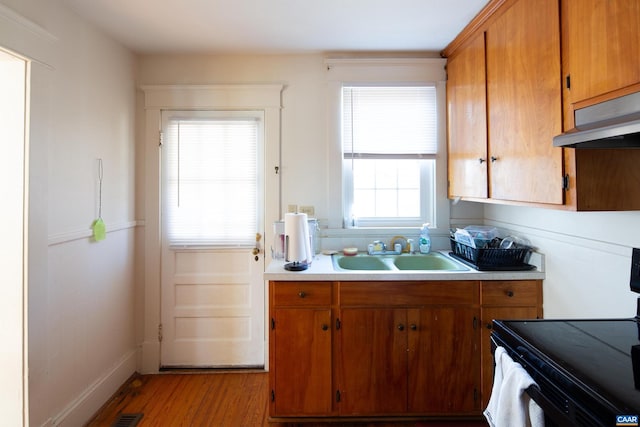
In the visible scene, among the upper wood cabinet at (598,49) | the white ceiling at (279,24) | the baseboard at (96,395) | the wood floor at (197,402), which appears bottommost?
the wood floor at (197,402)

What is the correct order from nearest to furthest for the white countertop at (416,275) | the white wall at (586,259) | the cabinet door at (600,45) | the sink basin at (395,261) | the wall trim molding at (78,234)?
1. the cabinet door at (600,45)
2. the white wall at (586,259)
3. the wall trim molding at (78,234)
4. the white countertop at (416,275)
5. the sink basin at (395,261)

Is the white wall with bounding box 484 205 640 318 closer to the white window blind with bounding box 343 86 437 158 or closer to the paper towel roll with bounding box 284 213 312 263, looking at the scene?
the white window blind with bounding box 343 86 437 158

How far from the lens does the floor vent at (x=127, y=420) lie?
1.85m

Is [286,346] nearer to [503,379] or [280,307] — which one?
[280,307]

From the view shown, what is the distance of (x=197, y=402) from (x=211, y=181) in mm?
1518

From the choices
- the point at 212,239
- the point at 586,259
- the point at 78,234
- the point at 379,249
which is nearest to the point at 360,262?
the point at 379,249

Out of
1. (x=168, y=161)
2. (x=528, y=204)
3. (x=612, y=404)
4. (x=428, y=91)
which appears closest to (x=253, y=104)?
(x=168, y=161)

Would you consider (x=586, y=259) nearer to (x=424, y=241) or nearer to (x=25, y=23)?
(x=424, y=241)

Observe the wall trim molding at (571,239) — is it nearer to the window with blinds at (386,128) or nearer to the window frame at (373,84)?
the window frame at (373,84)

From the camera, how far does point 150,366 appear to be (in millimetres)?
2387

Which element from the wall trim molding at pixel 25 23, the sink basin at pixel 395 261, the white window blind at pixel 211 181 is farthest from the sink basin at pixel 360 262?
the wall trim molding at pixel 25 23

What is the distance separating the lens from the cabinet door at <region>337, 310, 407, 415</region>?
5.91 ft

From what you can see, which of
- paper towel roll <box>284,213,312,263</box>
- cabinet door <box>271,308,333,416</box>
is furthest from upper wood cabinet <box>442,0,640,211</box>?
cabinet door <box>271,308,333,416</box>

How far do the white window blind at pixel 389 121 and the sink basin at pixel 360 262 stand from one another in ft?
2.54
